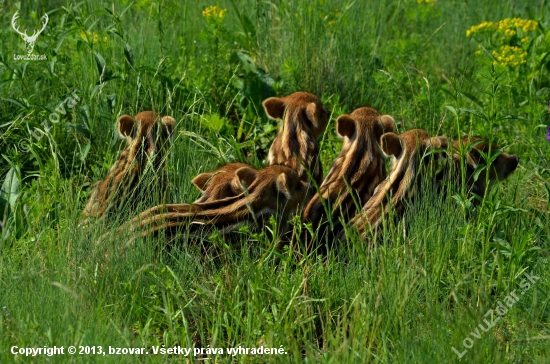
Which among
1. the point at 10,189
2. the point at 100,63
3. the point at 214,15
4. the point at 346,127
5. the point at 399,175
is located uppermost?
the point at 214,15

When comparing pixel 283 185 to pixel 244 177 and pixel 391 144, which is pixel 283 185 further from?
pixel 391 144

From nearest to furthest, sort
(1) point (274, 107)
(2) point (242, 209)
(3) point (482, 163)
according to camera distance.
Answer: (2) point (242, 209) → (3) point (482, 163) → (1) point (274, 107)

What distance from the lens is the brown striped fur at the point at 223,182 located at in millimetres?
6031

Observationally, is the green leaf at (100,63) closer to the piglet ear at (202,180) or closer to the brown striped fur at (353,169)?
the piglet ear at (202,180)

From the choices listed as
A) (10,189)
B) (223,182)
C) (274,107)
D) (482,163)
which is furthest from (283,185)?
(10,189)

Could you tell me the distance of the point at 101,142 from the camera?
690cm

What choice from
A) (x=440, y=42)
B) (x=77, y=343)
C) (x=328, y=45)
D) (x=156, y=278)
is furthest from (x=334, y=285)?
(x=440, y=42)

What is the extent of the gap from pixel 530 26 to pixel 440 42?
1636 millimetres

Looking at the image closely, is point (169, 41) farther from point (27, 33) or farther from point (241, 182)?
point (241, 182)

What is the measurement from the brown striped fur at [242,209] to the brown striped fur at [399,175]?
0.56m

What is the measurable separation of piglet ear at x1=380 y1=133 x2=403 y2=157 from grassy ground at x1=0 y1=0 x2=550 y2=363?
0.35 metres

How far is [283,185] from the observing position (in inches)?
240

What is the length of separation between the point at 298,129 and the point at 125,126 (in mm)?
1316

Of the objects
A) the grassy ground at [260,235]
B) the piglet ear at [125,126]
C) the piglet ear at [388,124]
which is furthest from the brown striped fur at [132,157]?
the piglet ear at [388,124]
